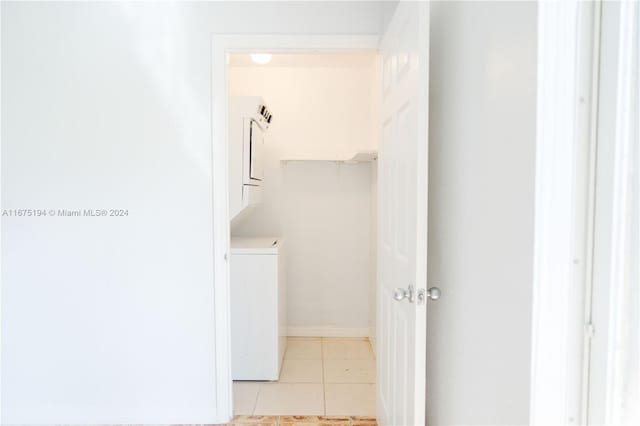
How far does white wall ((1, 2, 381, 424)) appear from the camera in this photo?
208cm

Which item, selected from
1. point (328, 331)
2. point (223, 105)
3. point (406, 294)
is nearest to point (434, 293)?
point (406, 294)

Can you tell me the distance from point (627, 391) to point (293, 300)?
2.95 m

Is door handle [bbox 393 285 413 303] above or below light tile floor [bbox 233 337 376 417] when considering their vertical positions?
above

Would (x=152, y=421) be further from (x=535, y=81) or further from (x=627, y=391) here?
(x=535, y=81)

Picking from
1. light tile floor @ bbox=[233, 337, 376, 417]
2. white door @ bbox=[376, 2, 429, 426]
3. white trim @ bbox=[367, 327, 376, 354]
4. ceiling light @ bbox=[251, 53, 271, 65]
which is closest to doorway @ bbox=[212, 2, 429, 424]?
white door @ bbox=[376, 2, 429, 426]

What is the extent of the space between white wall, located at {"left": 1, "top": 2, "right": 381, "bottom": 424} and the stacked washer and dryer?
0.51 meters

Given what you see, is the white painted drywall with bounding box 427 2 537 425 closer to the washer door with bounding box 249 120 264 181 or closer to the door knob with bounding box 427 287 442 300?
the door knob with bounding box 427 287 442 300

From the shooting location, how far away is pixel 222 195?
83.4 inches

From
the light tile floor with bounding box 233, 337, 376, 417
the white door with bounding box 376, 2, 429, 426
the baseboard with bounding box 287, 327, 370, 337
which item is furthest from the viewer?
the baseboard with bounding box 287, 327, 370, 337

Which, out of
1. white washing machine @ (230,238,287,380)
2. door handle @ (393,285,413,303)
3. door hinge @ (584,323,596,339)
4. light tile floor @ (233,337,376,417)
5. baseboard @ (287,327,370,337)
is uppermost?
door hinge @ (584,323,596,339)

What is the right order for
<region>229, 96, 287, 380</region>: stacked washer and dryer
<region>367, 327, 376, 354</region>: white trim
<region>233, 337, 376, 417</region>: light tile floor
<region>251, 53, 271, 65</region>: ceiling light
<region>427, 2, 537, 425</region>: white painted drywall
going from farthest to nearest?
<region>367, 327, 376, 354</region>: white trim → <region>251, 53, 271, 65</region>: ceiling light → <region>229, 96, 287, 380</region>: stacked washer and dryer → <region>233, 337, 376, 417</region>: light tile floor → <region>427, 2, 537, 425</region>: white painted drywall

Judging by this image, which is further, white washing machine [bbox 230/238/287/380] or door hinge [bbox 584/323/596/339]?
white washing machine [bbox 230/238/287/380]

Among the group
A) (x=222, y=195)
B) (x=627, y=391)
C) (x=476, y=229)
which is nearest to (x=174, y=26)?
(x=222, y=195)

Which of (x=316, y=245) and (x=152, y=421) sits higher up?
(x=316, y=245)
